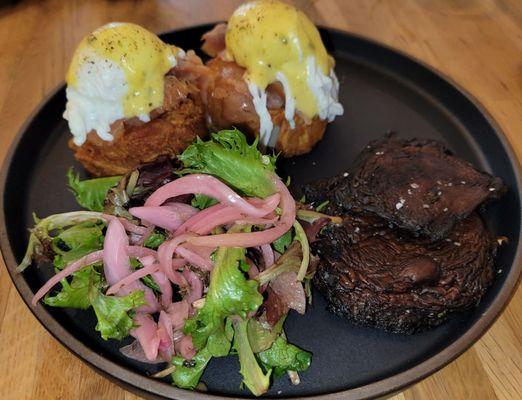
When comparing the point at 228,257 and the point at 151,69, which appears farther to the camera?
the point at 151,69

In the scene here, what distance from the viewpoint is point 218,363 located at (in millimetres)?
1686

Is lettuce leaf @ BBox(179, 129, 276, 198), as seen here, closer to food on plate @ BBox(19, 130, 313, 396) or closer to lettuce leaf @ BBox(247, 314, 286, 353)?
food on plate @ BBox(19, 130, 313, 396)

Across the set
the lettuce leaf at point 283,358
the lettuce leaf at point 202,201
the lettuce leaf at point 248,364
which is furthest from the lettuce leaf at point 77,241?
the lettuce leaf at point 283,358

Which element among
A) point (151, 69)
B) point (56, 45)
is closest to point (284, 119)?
point (151, 69)

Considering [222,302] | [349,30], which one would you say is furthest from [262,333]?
[349,30]

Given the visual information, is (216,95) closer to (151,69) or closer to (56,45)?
(151,69)

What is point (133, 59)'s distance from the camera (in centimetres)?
201

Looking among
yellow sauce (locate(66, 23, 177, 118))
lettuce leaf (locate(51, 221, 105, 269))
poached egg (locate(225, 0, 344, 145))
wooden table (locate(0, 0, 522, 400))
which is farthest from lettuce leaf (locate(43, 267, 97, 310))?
poached egg (locate(225, 0, 344, 145))

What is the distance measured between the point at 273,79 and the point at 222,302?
43.4 inches

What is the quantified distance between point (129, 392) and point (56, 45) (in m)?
2.52

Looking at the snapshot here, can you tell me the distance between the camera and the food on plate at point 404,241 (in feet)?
5.63

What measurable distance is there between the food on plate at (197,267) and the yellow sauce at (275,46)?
55 cm

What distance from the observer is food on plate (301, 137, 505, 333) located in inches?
67.5

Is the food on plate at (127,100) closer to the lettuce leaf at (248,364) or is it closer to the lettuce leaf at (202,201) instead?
the lettuce leaf at (202,201)
